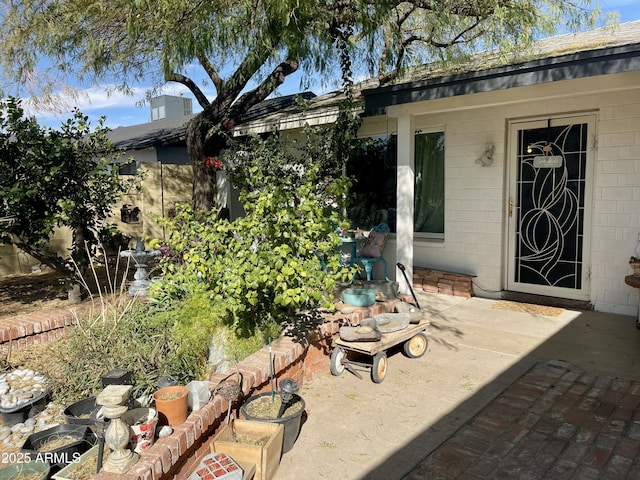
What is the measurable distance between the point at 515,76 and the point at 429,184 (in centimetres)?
255

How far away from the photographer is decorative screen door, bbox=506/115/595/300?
5707 mm

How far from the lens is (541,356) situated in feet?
14.1

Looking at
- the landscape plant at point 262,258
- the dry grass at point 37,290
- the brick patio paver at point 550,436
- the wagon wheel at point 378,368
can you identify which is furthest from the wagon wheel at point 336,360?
the dry grass at point 37,290

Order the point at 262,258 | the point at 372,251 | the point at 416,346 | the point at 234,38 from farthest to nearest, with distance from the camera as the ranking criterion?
the point at 372,251, the point at 234,38, the point at 416,346, the point at 262,258

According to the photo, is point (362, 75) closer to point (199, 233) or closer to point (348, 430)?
point (199, 233)

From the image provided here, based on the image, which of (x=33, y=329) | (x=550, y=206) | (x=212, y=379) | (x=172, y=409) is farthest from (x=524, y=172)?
(x=33, y=329)

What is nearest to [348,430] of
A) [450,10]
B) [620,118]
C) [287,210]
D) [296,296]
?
[296,296]

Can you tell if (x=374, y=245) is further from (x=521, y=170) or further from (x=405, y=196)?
(x=521, y=170)

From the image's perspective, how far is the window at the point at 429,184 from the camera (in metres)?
6.95

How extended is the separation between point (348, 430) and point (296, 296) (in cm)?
97

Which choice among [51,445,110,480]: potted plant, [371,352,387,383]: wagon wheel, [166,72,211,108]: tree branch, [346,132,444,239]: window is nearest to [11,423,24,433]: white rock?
[51,445,110,480]: potted plant

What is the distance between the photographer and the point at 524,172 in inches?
242

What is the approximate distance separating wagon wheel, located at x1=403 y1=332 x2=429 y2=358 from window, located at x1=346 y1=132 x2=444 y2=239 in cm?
285

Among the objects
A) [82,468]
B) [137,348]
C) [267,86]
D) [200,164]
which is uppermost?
[267,86]
